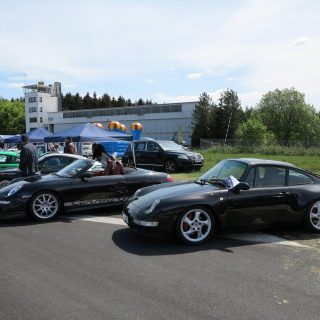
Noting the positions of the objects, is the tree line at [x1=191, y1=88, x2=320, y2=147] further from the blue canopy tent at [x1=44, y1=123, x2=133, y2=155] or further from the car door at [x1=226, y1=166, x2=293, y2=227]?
the car door at [x1=226, y1=166, x2=293, y2=227]

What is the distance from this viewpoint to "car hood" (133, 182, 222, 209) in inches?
251

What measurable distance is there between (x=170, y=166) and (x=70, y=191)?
37.3 ft

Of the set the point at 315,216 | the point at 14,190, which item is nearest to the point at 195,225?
the point at 315,216

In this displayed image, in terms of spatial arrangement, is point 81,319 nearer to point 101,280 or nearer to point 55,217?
point 101,280

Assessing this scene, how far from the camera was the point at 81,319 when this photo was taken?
367cm

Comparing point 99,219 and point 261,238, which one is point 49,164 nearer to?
point 99,219

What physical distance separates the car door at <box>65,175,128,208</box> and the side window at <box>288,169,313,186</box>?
3.53m

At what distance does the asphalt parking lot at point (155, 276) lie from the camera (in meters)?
3.88

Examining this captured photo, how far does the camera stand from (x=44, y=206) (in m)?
8.27

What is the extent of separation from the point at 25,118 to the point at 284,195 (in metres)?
124

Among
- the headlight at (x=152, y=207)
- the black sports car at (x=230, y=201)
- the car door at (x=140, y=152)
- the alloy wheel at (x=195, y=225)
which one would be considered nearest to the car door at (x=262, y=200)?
the black sports car at (x=230, y=201)

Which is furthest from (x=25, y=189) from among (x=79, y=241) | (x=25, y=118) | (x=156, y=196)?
(x=25, y=118)

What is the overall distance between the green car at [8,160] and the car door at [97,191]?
19.5ft

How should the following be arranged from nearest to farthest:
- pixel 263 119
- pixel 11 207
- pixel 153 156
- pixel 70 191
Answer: pixel 11 207 < pixel 70 191 < pixel 153 156 < pixel 263 119
